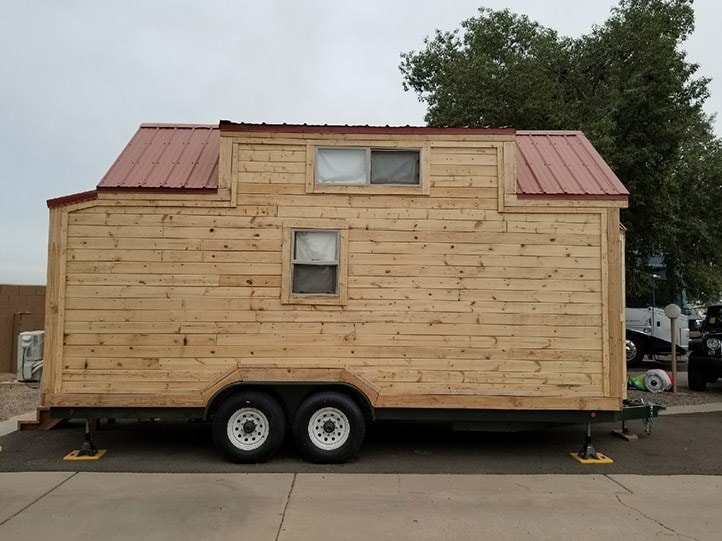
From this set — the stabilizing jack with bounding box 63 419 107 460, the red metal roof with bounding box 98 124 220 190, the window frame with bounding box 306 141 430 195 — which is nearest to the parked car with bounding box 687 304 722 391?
the window frame with bounding box 306 141 430 195

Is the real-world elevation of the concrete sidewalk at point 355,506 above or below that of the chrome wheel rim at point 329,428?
below

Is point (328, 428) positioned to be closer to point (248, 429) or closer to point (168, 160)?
point (248, 429)

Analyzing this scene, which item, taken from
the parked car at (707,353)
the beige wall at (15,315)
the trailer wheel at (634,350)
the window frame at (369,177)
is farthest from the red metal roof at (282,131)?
the trailer wheel at (634,350)

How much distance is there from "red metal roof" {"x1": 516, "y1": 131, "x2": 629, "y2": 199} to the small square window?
2.34 m

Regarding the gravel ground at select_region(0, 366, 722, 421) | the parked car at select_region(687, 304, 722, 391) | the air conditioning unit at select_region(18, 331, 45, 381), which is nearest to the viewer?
the air conditioning unit at select_region(18, 331, 45, 381)

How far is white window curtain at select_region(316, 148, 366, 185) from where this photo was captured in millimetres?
6641

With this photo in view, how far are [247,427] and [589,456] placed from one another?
13.3 feet

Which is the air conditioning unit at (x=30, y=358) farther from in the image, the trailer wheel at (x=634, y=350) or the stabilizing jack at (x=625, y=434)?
the trailer wheel at (x=634, y=350)

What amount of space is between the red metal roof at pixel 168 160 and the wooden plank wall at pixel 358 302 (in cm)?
32

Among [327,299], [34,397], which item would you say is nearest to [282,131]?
[327,299]

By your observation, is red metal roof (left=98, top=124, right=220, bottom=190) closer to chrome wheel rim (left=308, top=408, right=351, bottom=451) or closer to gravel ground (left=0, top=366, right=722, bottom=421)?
chrome wheel rim (left=308, top=408, right=351, bottom=451)

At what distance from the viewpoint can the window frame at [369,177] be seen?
655 centimetres

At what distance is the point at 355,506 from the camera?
506cm

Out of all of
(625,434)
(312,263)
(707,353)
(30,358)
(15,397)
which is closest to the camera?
(312,263)
